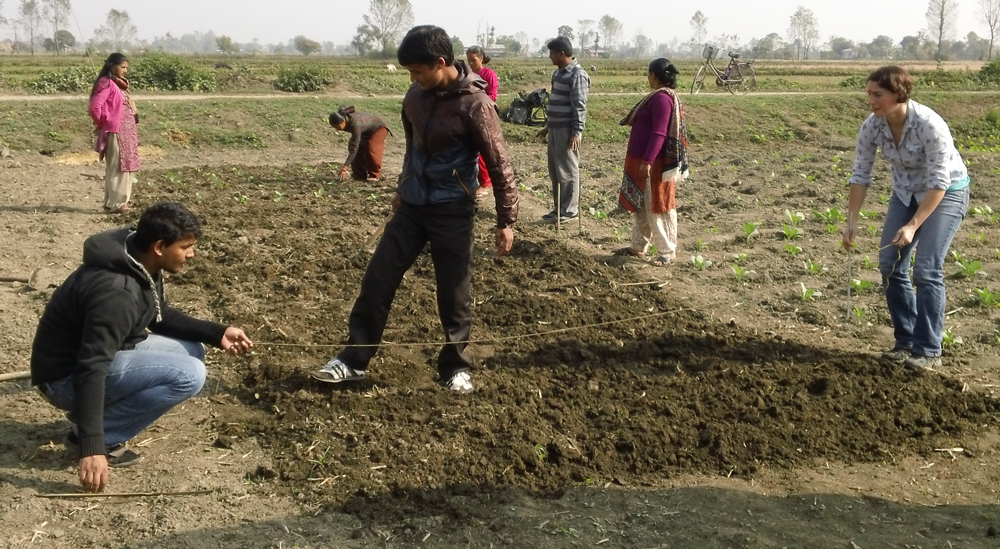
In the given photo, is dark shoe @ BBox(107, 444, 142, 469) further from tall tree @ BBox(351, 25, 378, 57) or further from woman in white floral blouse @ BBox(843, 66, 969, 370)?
tall tree @ BBox(351, 25, 378, 57)

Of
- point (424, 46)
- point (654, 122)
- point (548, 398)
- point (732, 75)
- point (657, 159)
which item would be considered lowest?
point (548, 398)

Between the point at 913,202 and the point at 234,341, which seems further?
the point at 913,202

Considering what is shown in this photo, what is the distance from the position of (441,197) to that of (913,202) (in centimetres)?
292

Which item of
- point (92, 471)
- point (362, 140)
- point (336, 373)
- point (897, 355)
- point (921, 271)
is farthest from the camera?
point (362, 140)

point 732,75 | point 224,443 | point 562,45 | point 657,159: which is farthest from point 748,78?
point 224,443

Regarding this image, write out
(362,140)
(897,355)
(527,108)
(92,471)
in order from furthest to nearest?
(527,108) < (362,140) < (897,355) < (92,471)

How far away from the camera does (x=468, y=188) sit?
4.96 m

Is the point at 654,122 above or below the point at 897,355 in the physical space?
above

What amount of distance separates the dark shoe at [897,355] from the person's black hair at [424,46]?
3372mm

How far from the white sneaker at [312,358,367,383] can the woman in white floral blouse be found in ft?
10.6

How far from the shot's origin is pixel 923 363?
5.53 meters

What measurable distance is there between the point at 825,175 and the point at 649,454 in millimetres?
9543

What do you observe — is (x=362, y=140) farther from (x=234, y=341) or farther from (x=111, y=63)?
(x=234, y=341)

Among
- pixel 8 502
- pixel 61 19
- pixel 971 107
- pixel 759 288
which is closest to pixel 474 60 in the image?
pixel 759 288
